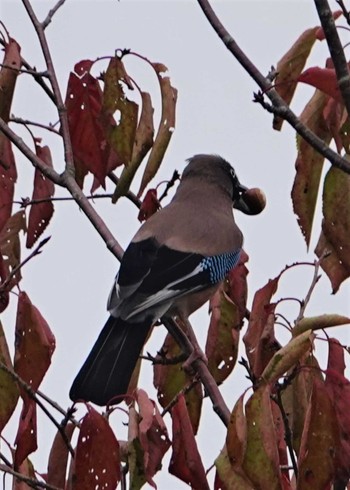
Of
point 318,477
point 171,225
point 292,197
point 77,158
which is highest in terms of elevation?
point 171,225

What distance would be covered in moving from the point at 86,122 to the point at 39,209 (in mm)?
315

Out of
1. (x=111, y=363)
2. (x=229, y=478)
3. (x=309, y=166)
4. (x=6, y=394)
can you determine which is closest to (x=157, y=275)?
(x=111, y=363)

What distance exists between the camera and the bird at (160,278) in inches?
146

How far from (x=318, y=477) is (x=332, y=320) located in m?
0.37

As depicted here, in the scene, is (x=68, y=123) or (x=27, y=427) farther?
(x=68, y=123)

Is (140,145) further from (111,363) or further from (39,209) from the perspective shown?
(111,363)

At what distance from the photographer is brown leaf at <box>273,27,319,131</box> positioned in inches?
126

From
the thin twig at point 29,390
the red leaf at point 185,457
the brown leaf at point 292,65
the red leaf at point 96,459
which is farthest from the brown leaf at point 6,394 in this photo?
the brown leaf at point 292,65

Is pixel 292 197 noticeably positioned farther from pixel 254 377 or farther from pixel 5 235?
pixel 5 235

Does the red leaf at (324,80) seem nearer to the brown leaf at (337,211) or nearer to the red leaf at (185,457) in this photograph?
the brown leaf at (337,211)

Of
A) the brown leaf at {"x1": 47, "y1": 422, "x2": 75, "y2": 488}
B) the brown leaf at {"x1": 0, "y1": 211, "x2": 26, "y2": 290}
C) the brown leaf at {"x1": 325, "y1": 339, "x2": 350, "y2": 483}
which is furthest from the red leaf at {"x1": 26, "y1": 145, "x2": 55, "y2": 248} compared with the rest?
the brown leaf at {"x1": 325, "y1": 339, "x2": 350, "y2": 483}

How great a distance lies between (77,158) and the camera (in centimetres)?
365

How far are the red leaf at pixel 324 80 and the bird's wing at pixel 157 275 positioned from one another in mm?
1105

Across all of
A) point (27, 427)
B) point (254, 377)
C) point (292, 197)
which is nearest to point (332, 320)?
point (254, 377)
